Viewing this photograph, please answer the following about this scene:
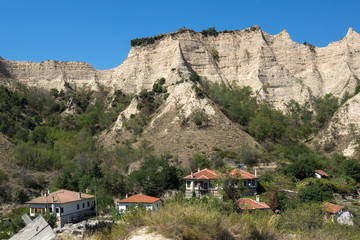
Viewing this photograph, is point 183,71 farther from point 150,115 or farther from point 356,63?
point 356,63

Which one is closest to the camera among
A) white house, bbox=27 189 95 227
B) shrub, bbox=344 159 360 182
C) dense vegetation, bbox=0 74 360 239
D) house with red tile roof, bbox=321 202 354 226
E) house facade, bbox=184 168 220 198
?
dense vegetation, bbox=0 74 360 239

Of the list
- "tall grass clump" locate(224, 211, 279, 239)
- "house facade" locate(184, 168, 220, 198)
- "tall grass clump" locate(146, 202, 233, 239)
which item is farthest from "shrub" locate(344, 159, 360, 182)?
"tall grass clump" locate(146, 202, 233, 239)

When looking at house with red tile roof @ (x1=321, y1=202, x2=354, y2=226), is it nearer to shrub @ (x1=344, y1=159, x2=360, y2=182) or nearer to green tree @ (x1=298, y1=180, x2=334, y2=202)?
green tree @ (x1=298, y1=180, x2=334, y2=202)

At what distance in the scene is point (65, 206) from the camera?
26625 millimetres

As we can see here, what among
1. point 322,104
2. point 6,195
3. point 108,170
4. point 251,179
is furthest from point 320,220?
point 322,104

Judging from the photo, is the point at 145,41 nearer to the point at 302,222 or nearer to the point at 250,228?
the point at 302,222

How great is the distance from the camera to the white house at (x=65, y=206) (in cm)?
2628

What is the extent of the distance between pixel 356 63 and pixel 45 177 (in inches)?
2215

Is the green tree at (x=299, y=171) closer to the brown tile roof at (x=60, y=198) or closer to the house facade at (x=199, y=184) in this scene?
the house facade at (x=199, y=184)

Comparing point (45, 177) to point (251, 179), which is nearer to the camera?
point (251, 179)

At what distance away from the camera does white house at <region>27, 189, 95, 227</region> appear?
26.3 metres

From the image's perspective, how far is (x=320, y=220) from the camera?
12070 mm

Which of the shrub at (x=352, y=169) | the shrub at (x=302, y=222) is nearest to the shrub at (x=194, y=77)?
the shrub at (x=352, y=169)

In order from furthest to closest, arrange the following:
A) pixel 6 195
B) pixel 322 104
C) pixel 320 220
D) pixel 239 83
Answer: pixel 239 83, pixel 322 104, pixel 6 195, pixel 320 220
